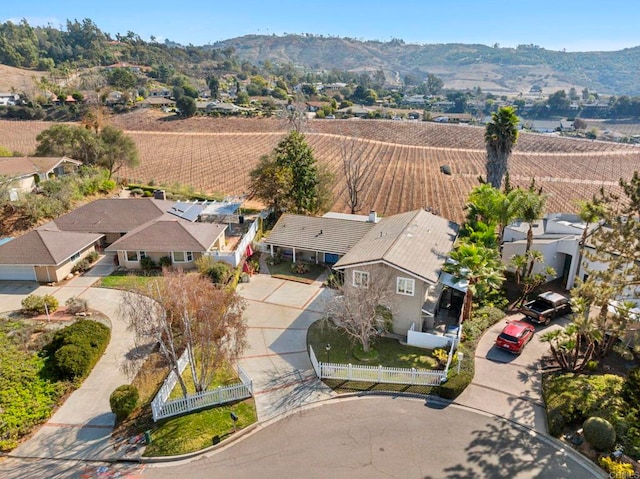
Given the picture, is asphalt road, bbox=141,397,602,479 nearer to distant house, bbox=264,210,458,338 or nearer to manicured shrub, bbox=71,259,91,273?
distant house, bbox=264,210,458,338

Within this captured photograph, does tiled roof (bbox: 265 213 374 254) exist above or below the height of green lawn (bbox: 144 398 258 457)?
above

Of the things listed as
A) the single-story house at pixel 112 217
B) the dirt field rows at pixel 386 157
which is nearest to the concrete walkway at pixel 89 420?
the single-story house at pixel 112 217

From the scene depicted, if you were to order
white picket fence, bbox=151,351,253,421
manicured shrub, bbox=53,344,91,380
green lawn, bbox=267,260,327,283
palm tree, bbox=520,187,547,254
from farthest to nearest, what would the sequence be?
1. green lawn, bbox=267,260,327,283
2. palm tree, bbox=520,187,547,254
3. manicured shrub, bbox=53,344,91,380
4. white picket fence, bbox=151,351,253,421

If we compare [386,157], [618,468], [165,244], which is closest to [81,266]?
[165,244]

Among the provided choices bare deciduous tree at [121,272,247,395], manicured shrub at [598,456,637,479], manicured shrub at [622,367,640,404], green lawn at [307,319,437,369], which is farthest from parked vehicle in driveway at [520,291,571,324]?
bare deciduous tree at [121,272,247,395]

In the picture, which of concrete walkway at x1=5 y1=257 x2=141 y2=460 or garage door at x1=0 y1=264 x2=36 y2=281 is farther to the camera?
garage door at x1=0 y1=264 x2=36 y2=281

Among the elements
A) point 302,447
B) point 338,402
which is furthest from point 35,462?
point 338,402

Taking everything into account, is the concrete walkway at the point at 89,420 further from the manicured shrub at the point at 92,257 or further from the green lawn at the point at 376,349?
the manicured shrub at the point at 92,257

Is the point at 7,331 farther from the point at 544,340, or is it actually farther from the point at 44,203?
the point at 544,340
